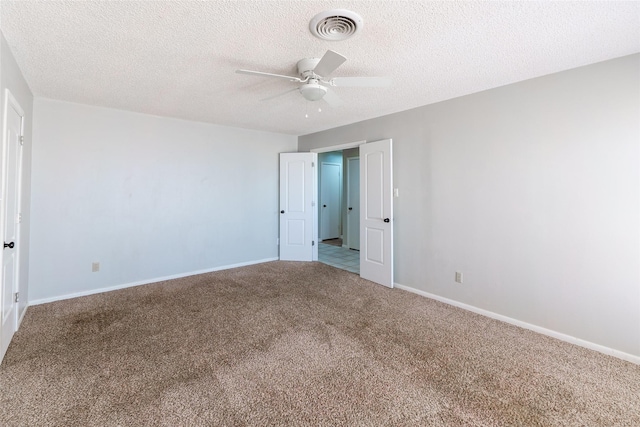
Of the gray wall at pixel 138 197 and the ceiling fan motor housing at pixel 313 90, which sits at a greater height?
the ceiling fan motor housing at pixel 313 90

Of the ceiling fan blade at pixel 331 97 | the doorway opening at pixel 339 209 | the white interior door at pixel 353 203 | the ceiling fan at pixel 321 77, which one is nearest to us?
the ceiling fan at pixel 321 77

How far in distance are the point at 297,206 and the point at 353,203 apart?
74.9 inches

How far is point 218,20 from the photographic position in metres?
1.80

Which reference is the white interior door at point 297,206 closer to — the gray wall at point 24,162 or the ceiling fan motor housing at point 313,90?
the ceiling fan motor housing at point 313,90

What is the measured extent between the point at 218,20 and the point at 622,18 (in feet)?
8.26

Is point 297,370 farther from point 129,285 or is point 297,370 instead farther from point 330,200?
point 330,200

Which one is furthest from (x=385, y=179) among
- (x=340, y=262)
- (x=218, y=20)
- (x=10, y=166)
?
(x=10, y=166)

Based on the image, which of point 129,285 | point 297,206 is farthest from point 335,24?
point 129,285

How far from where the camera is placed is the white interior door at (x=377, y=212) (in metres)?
3.86

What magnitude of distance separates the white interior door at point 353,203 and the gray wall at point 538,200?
293 centimetres

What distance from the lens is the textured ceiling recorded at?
170 centimetres

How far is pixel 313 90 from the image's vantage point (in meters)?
2.45

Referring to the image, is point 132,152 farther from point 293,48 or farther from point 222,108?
point 293,48

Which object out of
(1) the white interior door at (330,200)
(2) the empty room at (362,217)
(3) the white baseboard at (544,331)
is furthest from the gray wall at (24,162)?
(1) the white interior door at (330,200)
